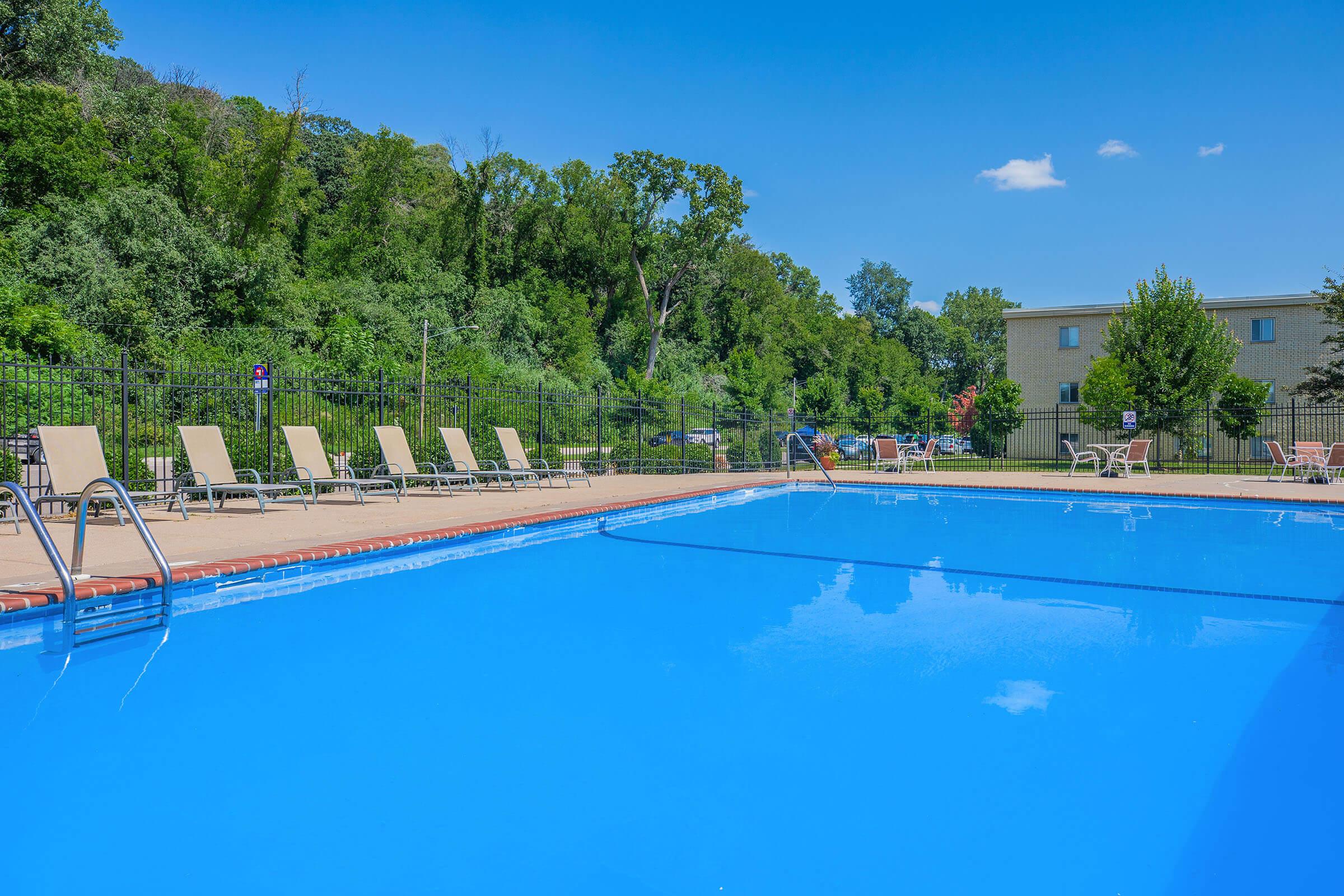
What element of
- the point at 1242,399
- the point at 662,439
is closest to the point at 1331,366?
the point at 1242,399

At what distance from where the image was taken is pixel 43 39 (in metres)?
29.6

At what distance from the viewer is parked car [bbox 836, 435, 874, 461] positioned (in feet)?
88.2

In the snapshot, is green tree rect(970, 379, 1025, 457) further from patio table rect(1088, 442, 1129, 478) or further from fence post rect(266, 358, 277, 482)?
fence post rect(266, 358, 277, 482)

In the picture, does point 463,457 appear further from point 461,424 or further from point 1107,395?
point 1107,395

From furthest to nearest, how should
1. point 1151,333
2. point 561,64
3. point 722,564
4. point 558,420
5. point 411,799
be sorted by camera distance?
point 561,64 < point 1151,333 < point 558,420 < point 722,564 < point 411,799

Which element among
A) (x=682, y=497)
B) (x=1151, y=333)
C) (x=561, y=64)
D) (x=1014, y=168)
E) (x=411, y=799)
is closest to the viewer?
(x=411, y=799)

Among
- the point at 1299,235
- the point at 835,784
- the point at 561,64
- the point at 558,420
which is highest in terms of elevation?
the point at 561,64

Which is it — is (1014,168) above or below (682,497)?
above

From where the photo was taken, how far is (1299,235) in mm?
25219

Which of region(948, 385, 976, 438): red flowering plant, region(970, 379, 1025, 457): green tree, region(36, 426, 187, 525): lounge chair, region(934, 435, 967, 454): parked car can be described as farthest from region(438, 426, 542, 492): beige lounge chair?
region(948, 385, 976, 438): red flowering plant

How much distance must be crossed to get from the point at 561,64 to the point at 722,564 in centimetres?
2400

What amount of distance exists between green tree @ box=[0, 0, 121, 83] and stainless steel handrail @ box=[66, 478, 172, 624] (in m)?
34.4

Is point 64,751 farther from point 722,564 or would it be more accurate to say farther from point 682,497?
point 682,497

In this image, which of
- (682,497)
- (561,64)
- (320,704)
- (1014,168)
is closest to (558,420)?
(682,497)
